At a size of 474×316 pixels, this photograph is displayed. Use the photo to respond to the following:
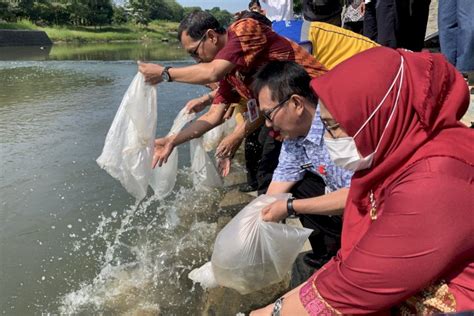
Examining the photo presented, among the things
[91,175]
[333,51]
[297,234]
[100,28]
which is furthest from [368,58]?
[100,28]

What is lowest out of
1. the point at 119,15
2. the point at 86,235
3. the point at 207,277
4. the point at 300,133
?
the point at 86,235

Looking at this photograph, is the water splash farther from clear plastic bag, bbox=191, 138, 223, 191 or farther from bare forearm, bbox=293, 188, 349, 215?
bare forearm, bbox=293, 188, 349, 215

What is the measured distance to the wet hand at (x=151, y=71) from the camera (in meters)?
2.92

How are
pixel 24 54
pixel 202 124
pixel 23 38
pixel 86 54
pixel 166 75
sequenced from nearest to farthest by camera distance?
pixel 166 75, pixel 202 124, pixel 24 54, pixel 86 54, pixel 23 38

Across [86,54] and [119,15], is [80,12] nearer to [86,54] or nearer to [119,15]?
[119,15]

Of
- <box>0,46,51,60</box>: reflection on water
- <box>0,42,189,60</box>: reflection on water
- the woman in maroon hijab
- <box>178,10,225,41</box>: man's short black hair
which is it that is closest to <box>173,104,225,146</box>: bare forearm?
<box>178,10,225,41</box>: man's short black hair

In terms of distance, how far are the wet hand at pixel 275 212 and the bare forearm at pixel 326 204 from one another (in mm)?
57

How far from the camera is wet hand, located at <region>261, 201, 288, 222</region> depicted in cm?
221

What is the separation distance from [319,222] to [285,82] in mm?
849

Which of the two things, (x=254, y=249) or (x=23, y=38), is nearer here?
(x=254, y=249)

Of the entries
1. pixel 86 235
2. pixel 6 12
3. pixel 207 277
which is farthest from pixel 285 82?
pixel 6 12

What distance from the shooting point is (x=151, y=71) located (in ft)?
9.64

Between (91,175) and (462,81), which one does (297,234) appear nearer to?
(462,81)

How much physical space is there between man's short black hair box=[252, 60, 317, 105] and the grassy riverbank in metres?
44.7
